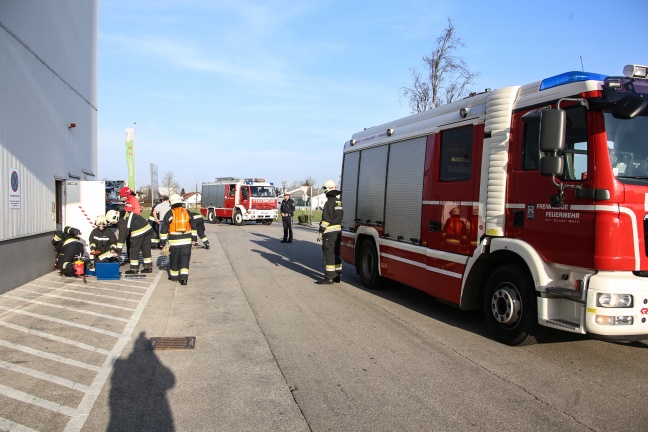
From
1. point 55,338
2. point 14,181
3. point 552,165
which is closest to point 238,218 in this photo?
point 14,181

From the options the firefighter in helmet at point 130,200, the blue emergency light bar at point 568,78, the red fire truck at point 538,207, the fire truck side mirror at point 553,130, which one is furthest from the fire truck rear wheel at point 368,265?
the firefighter in helmet at point 130,200

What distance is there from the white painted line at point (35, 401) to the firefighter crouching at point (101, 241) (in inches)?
249

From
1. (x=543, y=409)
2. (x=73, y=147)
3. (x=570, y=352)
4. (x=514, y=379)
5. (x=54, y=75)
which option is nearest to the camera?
(x=543, y=409)

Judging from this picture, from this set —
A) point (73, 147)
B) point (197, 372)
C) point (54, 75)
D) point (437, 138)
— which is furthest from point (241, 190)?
point (197, 372)

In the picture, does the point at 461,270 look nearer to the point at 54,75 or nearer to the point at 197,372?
the point at 197,372

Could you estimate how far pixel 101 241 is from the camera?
412 inches

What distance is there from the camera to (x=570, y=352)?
5504mm

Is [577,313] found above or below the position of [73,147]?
below

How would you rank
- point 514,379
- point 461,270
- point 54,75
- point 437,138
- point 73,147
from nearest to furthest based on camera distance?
point 514,379 → point 461,270 → point 437,138 → point 54,75 → point 73,147

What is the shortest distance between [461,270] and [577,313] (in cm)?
175

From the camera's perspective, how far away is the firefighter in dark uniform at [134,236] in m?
10.8

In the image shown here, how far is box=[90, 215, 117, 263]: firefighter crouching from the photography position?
10.4 metres

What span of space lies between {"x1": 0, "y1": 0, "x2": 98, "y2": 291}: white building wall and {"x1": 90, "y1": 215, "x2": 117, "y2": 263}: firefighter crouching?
1074 mm

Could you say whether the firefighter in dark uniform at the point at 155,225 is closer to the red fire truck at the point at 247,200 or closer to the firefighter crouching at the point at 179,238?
the firefighter crouching at the point at 179,238
